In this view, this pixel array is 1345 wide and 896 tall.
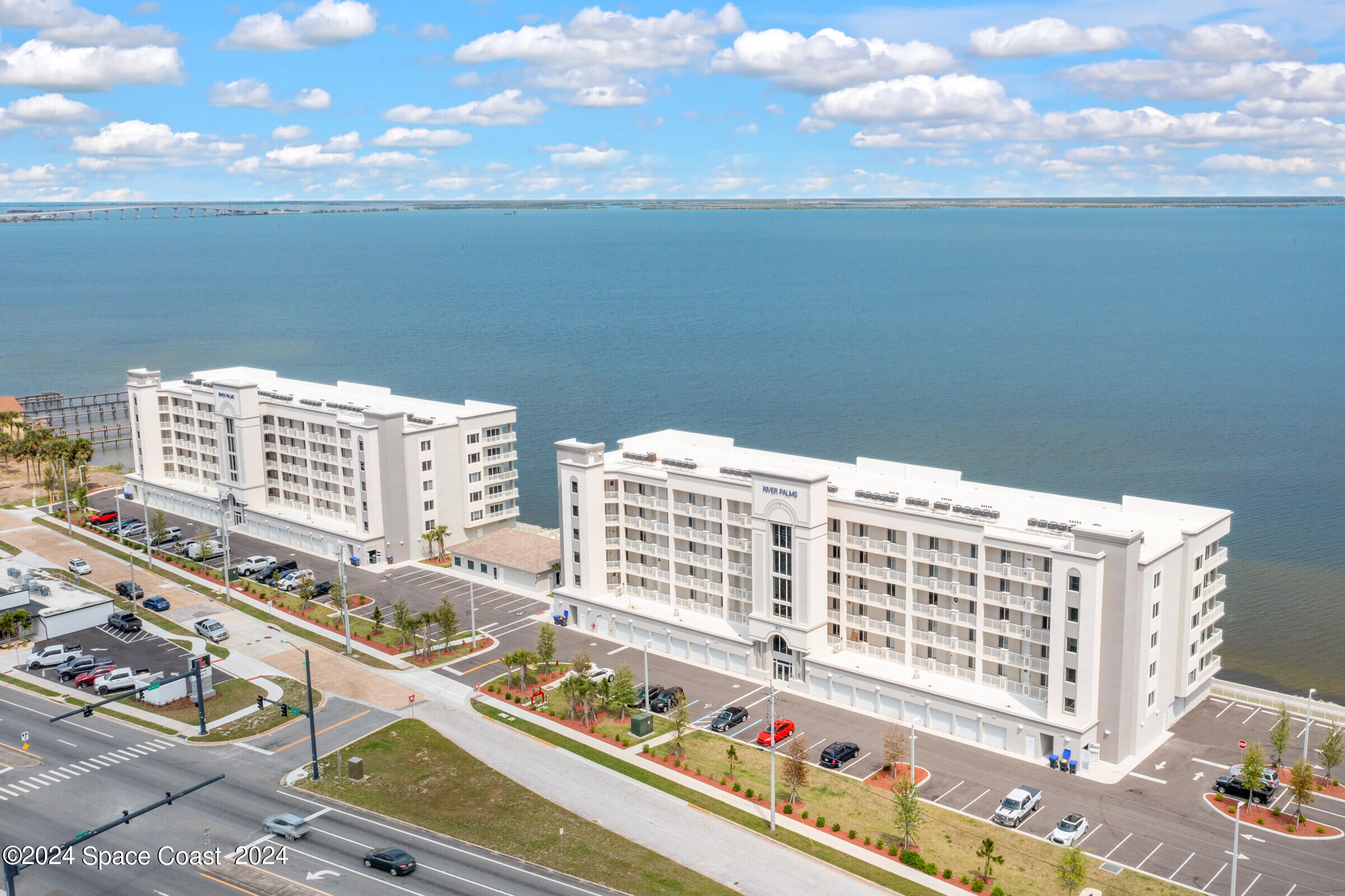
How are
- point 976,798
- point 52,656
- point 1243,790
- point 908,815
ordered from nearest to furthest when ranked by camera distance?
point 908,815
point 1243,790
point 976,798
point 52,656

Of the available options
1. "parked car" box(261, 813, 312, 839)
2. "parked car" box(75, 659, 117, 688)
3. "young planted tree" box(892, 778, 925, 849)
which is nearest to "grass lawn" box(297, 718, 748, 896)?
"parked car" box(261, 813, 312, 839)

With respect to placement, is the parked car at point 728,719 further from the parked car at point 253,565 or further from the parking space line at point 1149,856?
the parked car at point 253,565

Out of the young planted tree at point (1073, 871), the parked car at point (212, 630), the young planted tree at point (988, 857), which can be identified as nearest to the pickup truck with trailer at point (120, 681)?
the parked car at point (212, 630)

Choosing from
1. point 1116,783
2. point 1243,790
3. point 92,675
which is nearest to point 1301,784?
point 1243,790

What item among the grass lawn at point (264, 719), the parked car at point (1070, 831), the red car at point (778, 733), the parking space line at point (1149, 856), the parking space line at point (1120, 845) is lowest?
the parking space line at point (1149, 856)

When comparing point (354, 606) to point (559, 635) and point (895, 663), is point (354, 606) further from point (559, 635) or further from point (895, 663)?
point (895, 663)

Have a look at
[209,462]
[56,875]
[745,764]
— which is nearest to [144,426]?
[209,462]

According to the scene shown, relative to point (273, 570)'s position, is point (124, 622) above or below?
below

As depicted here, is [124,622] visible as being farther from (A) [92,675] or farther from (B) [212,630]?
(A) [92,675]

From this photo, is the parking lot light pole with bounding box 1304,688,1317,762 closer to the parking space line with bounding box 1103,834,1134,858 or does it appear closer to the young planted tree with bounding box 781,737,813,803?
the parking space line with bounding box 1103,834,1134,858
